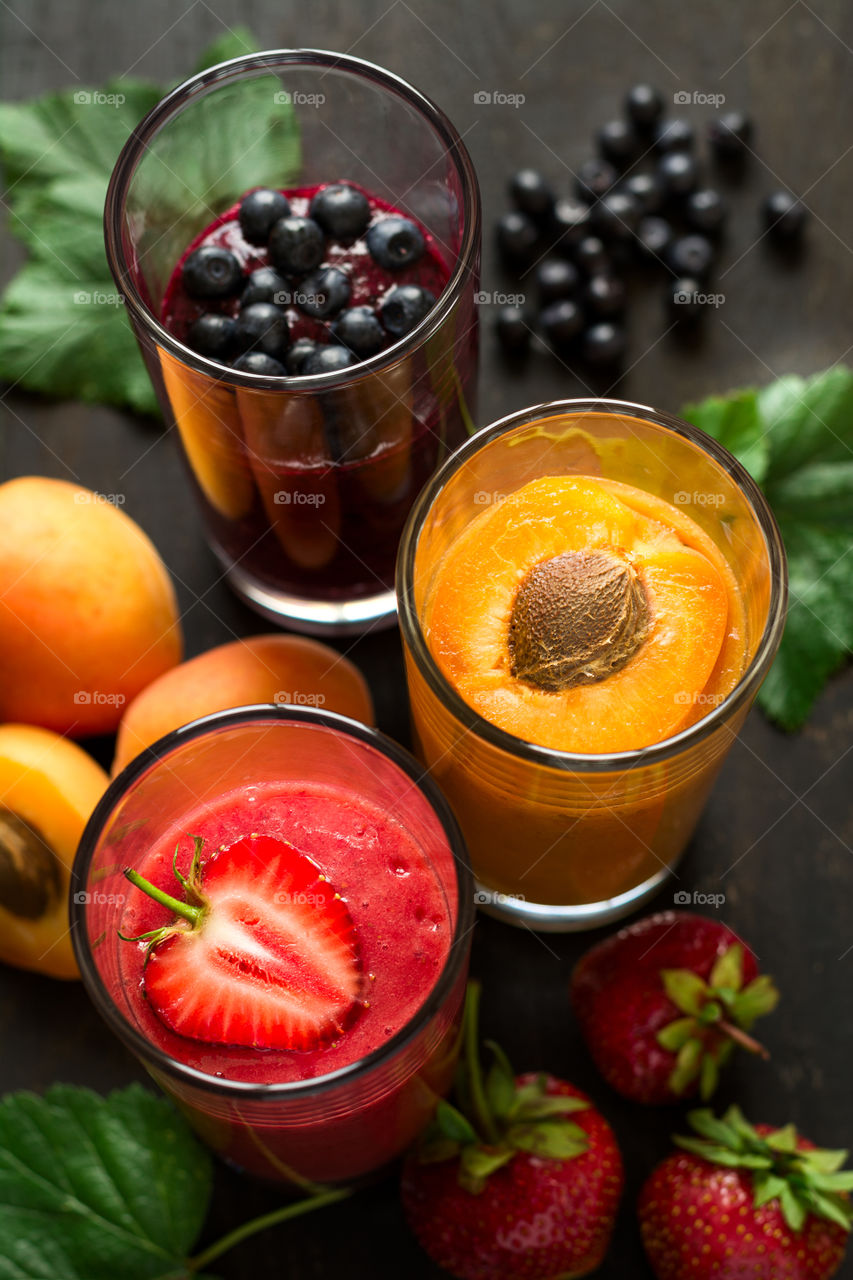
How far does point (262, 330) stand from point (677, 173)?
1001 mm

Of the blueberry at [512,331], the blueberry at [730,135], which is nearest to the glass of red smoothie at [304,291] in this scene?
the blueberry at [512,331]

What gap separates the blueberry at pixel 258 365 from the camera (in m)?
1.83

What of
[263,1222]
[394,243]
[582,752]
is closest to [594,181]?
[394,243]

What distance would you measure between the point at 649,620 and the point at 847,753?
77 centimetres

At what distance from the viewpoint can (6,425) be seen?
2.38 metres

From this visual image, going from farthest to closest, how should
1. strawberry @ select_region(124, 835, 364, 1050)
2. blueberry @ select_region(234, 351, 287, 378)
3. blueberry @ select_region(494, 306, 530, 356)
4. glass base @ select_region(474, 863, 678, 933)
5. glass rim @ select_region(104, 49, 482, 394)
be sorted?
blueberry @ select_region(494, 306, 530, 356) → glass base @ select_region(474, 863, 678, 933) → blueberry @ select_region(234, 351, 287, 378) → glass rim @ select_region(104, 49, 482, 394) → strawberry @ select_region(124, 835, 364, 1050)

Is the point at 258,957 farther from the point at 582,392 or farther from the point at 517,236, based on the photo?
the point at 517,236

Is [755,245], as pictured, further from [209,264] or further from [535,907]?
[535,907]

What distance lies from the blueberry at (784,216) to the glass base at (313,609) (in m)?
1.03

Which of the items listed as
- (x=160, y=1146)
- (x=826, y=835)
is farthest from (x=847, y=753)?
(x=160, y=1146)

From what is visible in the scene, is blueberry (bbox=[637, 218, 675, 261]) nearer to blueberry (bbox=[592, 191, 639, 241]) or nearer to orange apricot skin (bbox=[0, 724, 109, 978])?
blueberry (bbox=[592, 191, 639, 241])

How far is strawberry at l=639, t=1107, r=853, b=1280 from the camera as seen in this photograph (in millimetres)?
1842

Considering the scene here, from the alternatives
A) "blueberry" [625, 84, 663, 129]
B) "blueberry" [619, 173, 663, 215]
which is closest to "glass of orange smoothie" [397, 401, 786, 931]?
"blueberry" [619, 173, 663, 215]

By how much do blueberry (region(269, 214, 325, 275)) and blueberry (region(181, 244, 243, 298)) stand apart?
67 millimetres
